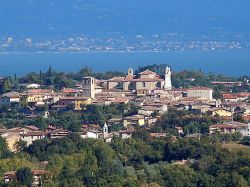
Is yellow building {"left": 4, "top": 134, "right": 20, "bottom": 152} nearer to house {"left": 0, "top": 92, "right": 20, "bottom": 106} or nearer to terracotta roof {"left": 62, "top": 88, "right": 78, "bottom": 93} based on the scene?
house {"left": 0, "top": 92, "right": 20, "bottom": 106}

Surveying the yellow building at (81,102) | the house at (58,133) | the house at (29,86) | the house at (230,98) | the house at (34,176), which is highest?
the house at (29,86)

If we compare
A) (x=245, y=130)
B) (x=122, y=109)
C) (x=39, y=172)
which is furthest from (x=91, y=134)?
(x=39, y=172)

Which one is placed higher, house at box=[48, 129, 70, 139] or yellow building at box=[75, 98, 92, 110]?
yellow building at box=[75, 98, 92, 110]

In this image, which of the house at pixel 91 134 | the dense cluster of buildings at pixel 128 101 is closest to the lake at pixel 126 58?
the dense cluster of buildings at pixel 128 101

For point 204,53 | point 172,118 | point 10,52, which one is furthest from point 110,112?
point 10,52

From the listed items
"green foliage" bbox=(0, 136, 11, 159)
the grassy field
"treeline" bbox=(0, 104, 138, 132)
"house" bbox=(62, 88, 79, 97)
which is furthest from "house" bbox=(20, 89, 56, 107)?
the grassy field

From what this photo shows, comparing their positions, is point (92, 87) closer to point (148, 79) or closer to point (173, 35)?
point (148, 79)

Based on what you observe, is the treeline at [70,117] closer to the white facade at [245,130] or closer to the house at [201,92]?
the house at [201,92]
